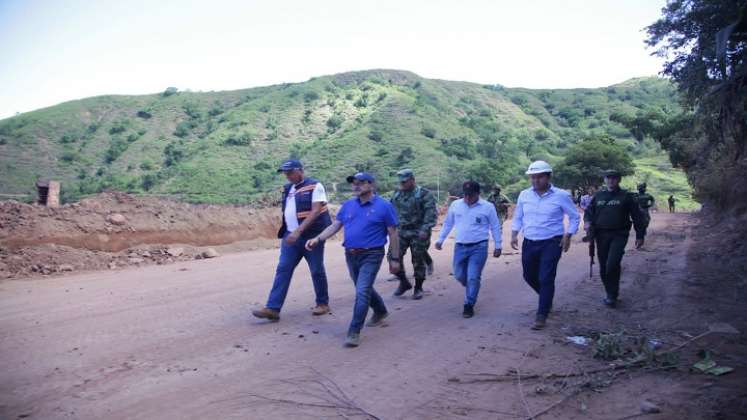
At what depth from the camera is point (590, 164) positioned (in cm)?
4725

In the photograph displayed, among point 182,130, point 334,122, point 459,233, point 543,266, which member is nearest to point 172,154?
point 182,130

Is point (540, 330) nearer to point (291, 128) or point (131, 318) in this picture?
point (131, 318)

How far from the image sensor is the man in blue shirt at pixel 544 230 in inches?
278

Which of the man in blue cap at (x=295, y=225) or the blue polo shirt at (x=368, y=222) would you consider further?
the man in blue cap at (x=295, y=225)

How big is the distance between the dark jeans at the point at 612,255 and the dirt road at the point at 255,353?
16.3 inches

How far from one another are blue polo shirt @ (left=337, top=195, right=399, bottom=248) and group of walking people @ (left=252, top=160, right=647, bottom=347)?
0.04ft

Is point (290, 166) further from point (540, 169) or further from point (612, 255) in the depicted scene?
point (612, 255)

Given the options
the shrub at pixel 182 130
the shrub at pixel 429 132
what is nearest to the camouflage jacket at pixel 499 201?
the shrub at pixel 429 132

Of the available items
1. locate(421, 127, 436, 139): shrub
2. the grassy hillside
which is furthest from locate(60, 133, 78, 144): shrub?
locate(421, 127, 436, 139): shrub

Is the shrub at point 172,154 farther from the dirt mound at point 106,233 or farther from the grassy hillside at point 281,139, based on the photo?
the dirt mound at point 106,233

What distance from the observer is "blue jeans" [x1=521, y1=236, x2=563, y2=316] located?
23.0ft

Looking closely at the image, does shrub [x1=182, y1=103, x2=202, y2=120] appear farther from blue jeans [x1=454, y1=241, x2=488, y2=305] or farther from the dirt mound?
blue jeans [x1=454, y1=241, x2=488, y2=305]

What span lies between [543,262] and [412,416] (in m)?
3.45

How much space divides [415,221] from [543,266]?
109 inches
